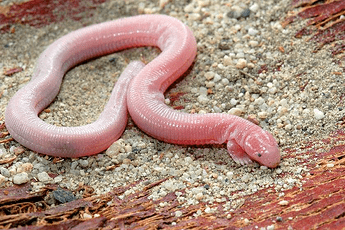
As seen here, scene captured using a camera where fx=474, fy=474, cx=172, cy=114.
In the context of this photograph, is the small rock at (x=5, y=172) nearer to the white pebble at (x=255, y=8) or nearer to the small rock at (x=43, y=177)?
the small rock at (x=43, y=177)

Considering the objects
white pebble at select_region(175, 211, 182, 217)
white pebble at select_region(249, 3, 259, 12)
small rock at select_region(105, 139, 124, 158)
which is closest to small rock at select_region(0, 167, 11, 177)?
small rock at select_region(105, 139, 124, 158)

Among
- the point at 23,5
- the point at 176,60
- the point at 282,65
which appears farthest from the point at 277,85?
the point at 23,5

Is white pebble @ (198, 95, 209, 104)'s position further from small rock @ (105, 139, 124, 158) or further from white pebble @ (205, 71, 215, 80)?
small rock @ (105, 139, 124, 158)

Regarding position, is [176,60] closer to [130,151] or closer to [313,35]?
[130,151]

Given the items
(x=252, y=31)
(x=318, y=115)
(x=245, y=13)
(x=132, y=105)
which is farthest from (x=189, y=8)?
(x=318, y=115)

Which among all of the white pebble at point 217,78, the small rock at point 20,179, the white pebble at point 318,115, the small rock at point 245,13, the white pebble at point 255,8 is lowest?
the white pebble at point 318,115

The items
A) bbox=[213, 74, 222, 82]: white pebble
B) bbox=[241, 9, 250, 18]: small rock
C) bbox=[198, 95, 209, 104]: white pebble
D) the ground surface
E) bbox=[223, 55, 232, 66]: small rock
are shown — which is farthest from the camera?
bbox=[241, 9, 250, 18]: small rock

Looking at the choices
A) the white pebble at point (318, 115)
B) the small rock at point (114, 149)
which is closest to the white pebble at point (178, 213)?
the small rock at point (114, 149)
